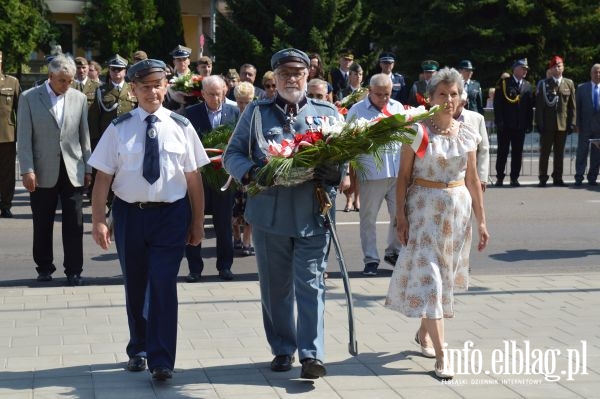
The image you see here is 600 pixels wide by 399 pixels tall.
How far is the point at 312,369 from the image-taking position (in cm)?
694

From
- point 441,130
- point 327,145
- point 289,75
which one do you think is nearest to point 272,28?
point 441,130

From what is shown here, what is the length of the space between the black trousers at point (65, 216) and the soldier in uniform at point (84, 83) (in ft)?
17.3

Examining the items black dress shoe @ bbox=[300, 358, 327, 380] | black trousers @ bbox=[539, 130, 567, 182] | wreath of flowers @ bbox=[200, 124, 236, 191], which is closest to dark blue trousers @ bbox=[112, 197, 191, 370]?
black dress shoe @ bbox=[300, 358, 327, 380]

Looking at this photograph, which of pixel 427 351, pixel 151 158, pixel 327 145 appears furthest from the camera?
pixel 427 351

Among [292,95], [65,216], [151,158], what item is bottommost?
[65,216]

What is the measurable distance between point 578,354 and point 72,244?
195 inches

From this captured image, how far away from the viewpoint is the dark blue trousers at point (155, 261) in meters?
7.02

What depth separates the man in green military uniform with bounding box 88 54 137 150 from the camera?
595 inches

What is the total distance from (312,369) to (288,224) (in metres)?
0.91

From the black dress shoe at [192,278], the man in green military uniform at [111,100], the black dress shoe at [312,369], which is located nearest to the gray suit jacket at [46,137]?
the black dress shoe at [192,278]

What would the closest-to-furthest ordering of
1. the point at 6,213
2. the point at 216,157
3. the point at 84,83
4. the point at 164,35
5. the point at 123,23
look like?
the point at 216,157, the point at 6,213, the point at 84,83, the point at 123,23, the point at 164,35

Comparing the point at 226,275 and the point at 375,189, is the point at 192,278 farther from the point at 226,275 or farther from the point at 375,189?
the point at 375,189

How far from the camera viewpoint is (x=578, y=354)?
7645mm

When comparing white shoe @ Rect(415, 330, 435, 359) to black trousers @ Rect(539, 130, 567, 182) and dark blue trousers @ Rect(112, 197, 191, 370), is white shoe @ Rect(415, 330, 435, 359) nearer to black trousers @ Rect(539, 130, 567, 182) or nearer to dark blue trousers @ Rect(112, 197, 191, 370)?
dark blue trousers @ Rect(112, 197, 191, 370)
